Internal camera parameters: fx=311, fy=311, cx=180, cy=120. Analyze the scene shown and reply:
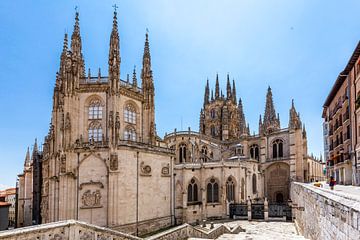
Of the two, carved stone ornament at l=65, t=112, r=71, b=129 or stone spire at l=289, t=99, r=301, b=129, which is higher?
stone spire at l=289, t=99, r=301, b=129

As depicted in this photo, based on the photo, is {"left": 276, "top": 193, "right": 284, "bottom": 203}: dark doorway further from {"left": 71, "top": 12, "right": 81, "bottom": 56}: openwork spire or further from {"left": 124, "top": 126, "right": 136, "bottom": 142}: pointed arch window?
{"left": 71, "top": 12, "right": 81, "bottom": 56}: openwork spire

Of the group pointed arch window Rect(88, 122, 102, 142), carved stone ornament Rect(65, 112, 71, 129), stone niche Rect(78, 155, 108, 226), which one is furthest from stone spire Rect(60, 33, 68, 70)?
stone niche Rect(78, 155, 108, 226)

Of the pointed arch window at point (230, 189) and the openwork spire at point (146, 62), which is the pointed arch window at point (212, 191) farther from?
the openwork spire at point (146, 62)

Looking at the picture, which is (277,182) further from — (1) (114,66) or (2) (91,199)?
(1) (114,66)

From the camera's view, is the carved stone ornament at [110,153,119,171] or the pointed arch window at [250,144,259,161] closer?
the carved stone ornament at [110,153,119,171]

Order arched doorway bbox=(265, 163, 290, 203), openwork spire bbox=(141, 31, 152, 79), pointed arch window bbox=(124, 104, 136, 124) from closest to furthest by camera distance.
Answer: pointed arch window bbox=(124, 104, 136, 124) < openwork spire bbox=(141, 31, 152, 79) < arched doorway bbox=(265, 163, 290, 203)

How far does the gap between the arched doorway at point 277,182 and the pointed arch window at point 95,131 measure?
99.3 feet

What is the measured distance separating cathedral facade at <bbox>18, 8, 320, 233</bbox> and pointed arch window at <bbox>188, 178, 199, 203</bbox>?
4.9 inches

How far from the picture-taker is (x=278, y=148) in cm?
5019

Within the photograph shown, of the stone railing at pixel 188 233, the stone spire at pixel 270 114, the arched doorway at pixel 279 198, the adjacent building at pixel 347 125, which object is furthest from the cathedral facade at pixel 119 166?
the stone spire at pixel 270 114

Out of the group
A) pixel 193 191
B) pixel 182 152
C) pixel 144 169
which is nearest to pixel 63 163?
pixel 144 169

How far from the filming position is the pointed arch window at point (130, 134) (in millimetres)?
33594

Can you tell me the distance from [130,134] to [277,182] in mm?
28194

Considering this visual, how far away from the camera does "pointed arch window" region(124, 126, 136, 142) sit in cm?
3359
